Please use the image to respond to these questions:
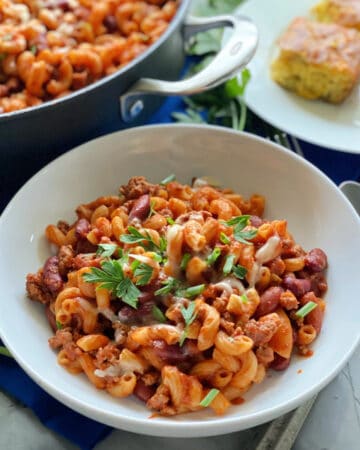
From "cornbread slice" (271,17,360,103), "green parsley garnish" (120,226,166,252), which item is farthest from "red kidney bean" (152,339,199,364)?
"cornbread slice" (271,17,360,103)

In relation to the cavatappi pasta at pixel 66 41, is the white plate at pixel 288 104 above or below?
below

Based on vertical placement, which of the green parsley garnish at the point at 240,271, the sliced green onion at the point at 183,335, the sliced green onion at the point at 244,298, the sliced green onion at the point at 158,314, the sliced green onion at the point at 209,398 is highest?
the green parsley garnish at the point at 240,271

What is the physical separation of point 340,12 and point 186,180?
824mm

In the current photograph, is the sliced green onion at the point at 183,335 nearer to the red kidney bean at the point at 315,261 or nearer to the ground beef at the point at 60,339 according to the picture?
the ground beef at the point at 60,339

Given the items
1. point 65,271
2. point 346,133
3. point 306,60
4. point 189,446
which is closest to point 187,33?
point 306,60

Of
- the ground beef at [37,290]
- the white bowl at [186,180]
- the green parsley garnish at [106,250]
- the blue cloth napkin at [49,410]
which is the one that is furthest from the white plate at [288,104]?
the blue cloth napkin at [49,410]

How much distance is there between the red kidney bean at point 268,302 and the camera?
132 cm

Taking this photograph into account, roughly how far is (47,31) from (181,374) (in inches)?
43.0

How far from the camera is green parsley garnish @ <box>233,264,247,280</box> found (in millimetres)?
1327

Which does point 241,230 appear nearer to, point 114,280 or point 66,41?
point 114,280

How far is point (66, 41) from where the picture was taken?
6.07 ft

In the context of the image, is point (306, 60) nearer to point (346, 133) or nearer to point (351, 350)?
point (346, 133)

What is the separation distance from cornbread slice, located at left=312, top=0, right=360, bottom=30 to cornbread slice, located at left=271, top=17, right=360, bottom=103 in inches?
2.1

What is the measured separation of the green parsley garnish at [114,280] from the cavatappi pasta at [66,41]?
1.85 ft
